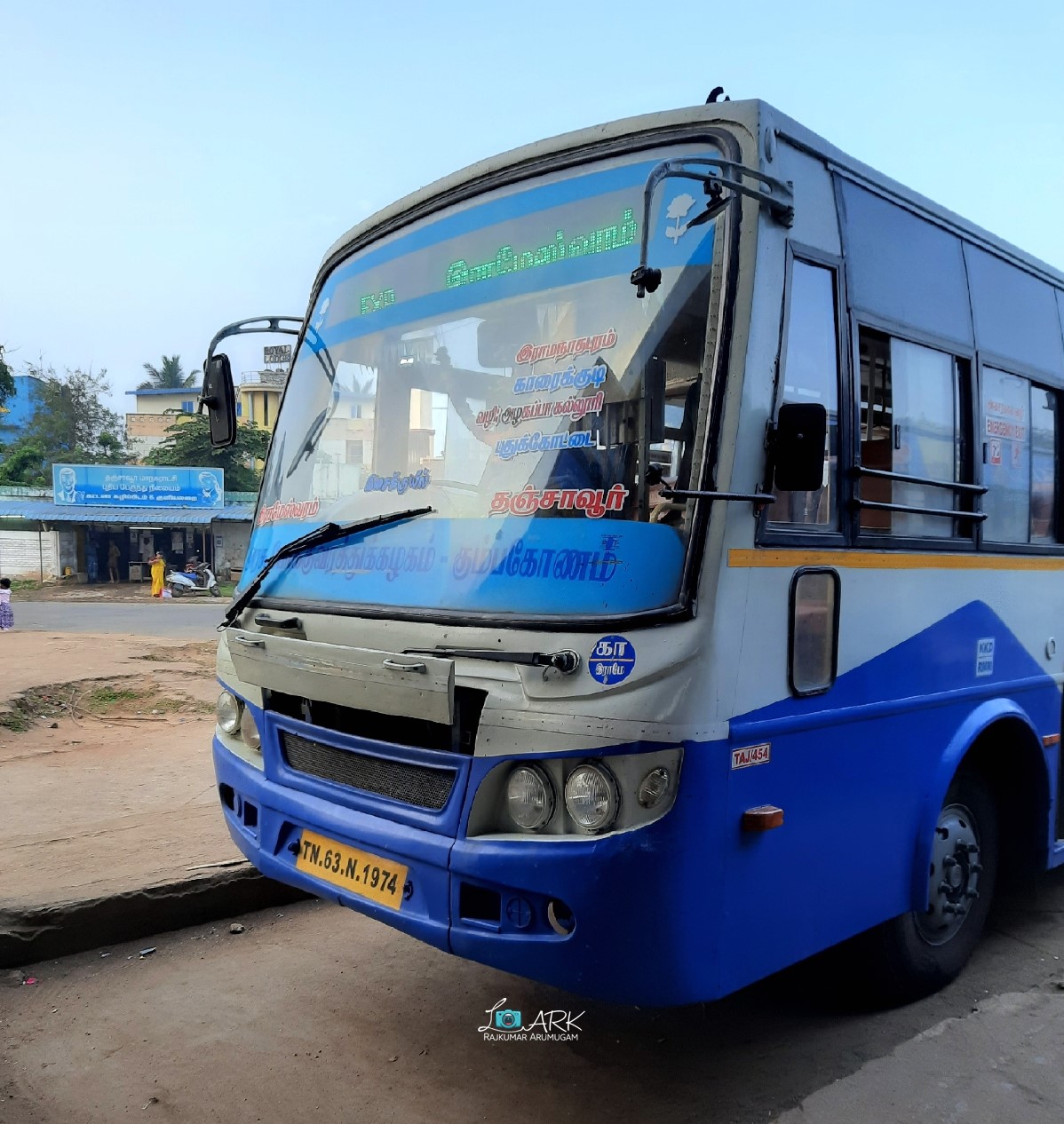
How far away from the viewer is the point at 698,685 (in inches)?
97.7

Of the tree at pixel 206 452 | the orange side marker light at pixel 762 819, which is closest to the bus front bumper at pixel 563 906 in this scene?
the orange side marker light at pixel 762 819

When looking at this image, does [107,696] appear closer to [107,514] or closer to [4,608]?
[4,608]

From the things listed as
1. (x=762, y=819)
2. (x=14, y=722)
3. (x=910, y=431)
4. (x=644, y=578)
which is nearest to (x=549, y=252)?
(x=644, y=578)

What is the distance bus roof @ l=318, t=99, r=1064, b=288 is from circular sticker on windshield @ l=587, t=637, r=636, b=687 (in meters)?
1.35

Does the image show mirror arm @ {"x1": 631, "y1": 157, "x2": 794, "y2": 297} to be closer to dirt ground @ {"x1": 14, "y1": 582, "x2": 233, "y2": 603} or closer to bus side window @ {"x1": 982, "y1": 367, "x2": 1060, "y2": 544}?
bus side window @ {"x1": 982, "y1": 367, "x2": 1060, "y2": 544}

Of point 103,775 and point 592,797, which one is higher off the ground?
point 592,797

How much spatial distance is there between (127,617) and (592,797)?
21.1m

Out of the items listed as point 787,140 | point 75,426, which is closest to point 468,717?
point 787,140

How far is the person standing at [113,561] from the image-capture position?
36.9 m

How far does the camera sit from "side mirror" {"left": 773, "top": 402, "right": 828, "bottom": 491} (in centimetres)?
254

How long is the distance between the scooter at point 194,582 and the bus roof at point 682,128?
29.8 metres

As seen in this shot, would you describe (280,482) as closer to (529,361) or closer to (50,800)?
(529,361)

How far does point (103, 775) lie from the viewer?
6637 millimetres

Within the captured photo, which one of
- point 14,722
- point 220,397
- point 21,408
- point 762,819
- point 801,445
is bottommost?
point 14,722
